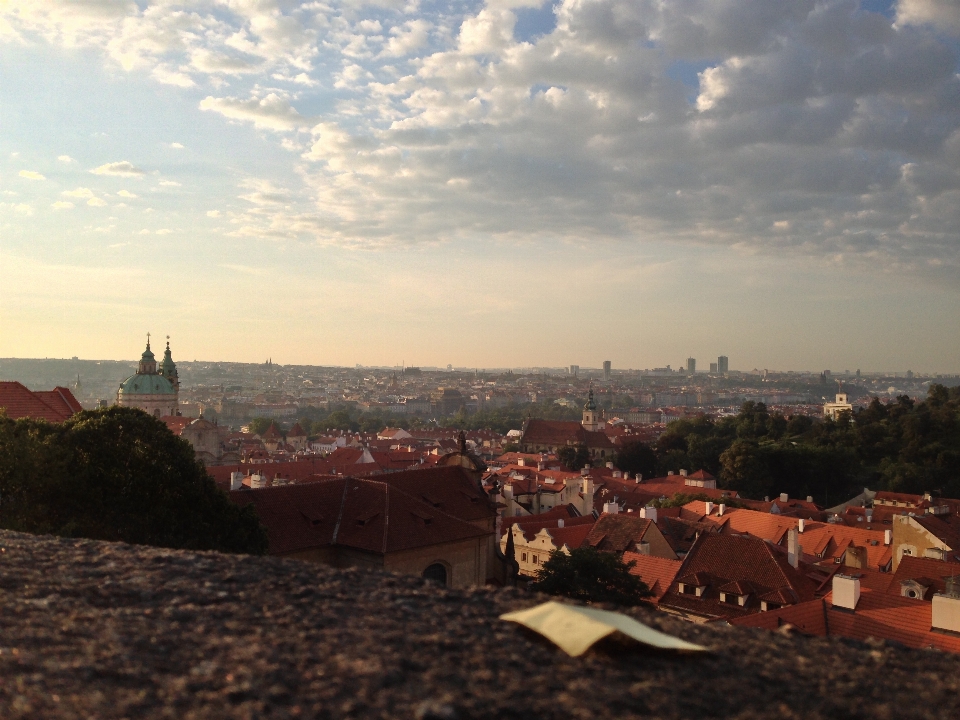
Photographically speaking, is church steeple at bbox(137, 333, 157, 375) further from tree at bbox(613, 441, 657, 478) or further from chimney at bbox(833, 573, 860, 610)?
chimney at bbox(833, 573, 860, 610)

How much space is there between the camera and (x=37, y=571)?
6.49m

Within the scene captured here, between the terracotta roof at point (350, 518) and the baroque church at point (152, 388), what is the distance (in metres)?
50.8

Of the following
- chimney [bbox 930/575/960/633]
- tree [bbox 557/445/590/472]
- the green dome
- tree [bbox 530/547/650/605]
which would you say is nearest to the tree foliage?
tree [bbox 557/445/590/472]

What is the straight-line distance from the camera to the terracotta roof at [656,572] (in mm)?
26016

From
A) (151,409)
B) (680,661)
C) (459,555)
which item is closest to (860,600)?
(459,555)

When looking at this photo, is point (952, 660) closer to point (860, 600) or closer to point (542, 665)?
point (542, 665)

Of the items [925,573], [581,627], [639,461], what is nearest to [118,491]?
[581,627]

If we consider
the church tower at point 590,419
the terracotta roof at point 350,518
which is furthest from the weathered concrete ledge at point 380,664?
the church tower at point 590,419

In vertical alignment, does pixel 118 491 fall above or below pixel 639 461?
above

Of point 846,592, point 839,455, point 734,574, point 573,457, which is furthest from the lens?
point 573,457

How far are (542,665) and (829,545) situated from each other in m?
33.7

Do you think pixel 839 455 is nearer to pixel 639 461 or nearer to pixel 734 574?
pixel 639 461

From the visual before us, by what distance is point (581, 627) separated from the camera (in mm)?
4516

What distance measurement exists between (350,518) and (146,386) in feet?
180
